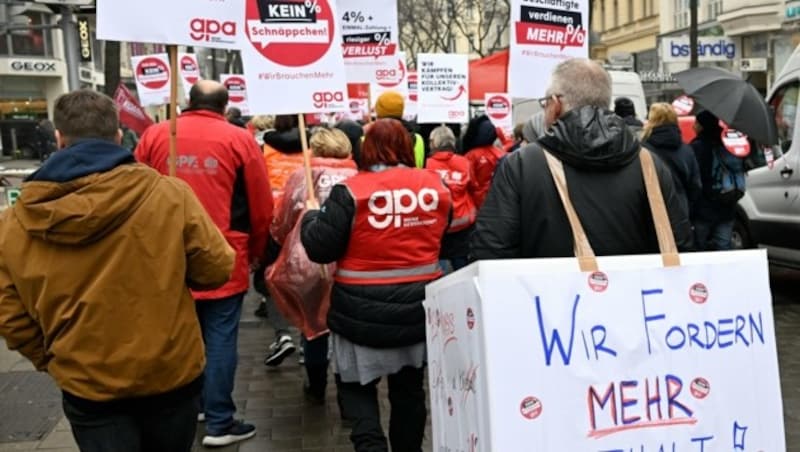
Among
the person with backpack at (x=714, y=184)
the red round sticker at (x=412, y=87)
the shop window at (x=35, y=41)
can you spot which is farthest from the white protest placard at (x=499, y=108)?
A: the shop window at (x=35, y=41)

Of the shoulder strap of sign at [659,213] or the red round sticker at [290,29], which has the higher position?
the red round sticker at [290,29]

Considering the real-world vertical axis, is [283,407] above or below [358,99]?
below

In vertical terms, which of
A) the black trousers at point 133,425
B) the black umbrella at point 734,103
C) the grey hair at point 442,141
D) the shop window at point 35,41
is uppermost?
the shop window at point 35,41

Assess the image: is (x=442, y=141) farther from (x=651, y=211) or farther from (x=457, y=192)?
(x=651, y=211)

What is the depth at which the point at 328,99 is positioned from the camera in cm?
520

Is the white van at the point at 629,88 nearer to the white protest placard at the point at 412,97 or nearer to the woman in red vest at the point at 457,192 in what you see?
the white protest placard at the point at 412,97

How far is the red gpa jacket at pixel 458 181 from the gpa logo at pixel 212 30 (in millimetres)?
2413

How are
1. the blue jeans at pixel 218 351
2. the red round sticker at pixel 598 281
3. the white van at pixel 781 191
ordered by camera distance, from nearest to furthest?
the red round sticker at pixel 598 281 → the blue jeans at pixel 218 351 → the white van at pixel 781 191

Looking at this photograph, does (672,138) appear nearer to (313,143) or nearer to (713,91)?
(713,91)

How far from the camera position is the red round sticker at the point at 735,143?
7430 mm

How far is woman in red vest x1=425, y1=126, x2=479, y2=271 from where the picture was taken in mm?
6664

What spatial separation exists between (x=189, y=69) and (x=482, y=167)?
876cm

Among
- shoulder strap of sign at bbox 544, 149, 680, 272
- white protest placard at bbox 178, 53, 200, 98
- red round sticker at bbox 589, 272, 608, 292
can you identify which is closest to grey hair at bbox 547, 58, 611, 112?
shoulder strap of sign at bbox 544, 149, 680, 272

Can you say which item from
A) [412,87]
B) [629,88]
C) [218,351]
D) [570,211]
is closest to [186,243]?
[570,211]
